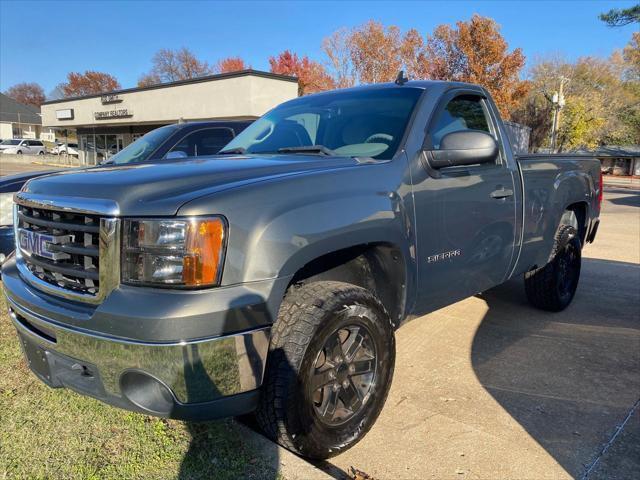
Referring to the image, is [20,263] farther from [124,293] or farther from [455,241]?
[455,241]

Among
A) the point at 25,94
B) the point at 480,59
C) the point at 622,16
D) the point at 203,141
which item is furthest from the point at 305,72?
the point at 25,94

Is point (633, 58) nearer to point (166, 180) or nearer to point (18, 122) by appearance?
point (166, 180)

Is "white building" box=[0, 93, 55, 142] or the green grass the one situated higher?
"white building" box=[0, 93, 55, 142]

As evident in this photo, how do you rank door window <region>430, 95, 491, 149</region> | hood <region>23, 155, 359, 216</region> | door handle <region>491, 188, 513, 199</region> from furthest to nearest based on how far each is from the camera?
door handle <region>491, 188, 513, 199</region>, door window <region>430, 95, 491, 149</region>, hood <region>23, 155, 359, 216</region>

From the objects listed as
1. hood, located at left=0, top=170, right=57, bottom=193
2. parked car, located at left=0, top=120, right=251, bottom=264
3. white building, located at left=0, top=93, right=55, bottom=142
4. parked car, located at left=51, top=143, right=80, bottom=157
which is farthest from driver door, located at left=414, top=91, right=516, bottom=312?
white building, located at left=0, top=93, right=55, bottom=142

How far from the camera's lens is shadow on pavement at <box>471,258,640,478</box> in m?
2.73

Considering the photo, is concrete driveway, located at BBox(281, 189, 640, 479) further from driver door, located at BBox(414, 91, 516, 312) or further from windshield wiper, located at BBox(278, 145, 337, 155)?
windshield wiper, located at BBox(278, 145, 337, 155)

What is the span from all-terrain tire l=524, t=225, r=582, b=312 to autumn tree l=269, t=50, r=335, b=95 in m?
35.5

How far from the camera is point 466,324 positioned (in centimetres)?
465

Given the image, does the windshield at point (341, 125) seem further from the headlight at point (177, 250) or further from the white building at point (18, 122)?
the white building at point (18, 122)

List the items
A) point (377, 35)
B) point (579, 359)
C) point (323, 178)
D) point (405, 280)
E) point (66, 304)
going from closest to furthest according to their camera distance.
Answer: point (66, 304)
point (323, 178)
point (405, 280)
point (579, 359)
point (377, 35)

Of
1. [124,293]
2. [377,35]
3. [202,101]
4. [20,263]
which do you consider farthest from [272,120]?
[377,35]

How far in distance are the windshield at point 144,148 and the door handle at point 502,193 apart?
388cm

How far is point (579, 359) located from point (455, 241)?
63.9 inches
